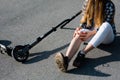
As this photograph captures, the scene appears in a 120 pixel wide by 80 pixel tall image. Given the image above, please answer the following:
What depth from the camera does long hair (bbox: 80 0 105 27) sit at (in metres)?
4.00

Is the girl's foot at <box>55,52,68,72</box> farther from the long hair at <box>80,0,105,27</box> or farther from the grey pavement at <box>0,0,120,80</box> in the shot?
the long hair at <box>80,0,105,27</box>

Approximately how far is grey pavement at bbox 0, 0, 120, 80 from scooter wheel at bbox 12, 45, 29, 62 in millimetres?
69

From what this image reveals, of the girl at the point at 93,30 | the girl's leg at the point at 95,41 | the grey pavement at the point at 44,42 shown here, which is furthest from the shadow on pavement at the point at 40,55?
the girl's leg at the point at 95,41

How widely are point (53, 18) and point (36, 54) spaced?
1346mm

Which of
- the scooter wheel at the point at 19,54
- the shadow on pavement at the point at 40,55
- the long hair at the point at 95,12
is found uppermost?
the long hair at the point at 95,12

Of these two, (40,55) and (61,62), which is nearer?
(61,62)

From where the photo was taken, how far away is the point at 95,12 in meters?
4.06

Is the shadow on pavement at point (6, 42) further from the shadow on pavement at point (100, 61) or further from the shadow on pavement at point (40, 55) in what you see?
the shadow on pavement at point (100, 61)

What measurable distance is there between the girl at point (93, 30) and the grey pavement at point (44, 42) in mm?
148

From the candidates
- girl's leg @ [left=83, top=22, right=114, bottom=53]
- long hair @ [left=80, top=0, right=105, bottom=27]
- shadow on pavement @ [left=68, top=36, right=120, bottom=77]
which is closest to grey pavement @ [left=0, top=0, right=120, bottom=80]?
shadow on pavement @ [left=68, top=36, right=120, bottom=77]

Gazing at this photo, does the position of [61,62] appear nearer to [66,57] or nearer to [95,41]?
[66,57]

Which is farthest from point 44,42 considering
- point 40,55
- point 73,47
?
point 73,47

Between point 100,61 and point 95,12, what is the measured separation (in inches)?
24.3

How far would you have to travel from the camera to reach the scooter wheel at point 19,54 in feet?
13.2
